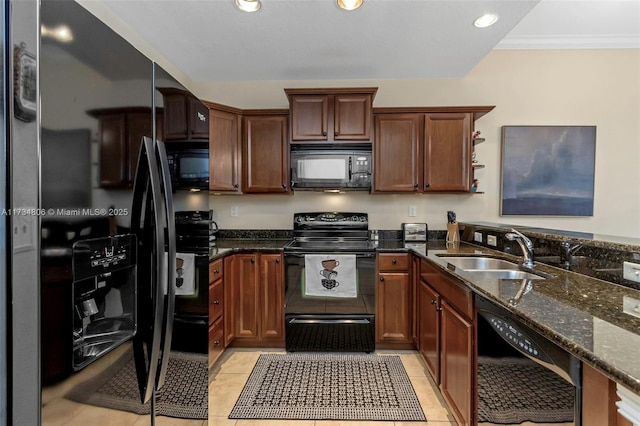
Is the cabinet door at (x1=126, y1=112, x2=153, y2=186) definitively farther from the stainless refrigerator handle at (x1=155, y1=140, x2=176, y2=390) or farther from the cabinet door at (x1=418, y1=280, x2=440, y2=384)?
the cabinet door at (x1=418, y1=280, x2=440, y2=384)

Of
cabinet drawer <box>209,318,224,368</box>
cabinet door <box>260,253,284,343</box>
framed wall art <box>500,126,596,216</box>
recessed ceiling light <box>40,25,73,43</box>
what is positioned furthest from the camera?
framed wall art <box>500,126,596,216</box>

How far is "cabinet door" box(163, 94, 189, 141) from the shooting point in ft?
3.40

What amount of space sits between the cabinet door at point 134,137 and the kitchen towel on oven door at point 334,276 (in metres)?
1.80

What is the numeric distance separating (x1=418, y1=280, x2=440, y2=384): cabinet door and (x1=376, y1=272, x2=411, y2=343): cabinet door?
0.16 meters

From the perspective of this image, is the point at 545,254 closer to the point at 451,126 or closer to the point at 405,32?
the point at 451,126

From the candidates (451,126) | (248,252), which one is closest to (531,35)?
(451,126)

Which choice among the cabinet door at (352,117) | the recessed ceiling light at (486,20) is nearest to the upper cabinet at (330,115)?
the cabinet door at (352,117)

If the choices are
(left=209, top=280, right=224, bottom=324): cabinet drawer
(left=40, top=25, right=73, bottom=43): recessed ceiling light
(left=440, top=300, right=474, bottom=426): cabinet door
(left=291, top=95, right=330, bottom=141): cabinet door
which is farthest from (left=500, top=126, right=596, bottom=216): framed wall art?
(left=40, top=25, right=73, bottom=43): recessed ceiling light

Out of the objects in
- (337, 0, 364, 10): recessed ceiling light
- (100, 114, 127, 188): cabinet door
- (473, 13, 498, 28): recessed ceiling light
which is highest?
(473, 13, 498, 28): recessed ceiling light

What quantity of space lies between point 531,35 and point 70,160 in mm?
3929

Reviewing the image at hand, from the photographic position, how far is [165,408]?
1.01m

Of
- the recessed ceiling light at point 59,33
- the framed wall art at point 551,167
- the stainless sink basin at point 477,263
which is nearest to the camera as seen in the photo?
the recessed ceiling light at point 59,33

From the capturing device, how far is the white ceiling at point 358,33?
2.02m

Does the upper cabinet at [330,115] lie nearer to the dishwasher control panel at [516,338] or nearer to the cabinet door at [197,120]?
the cabinet door at [197,120]
